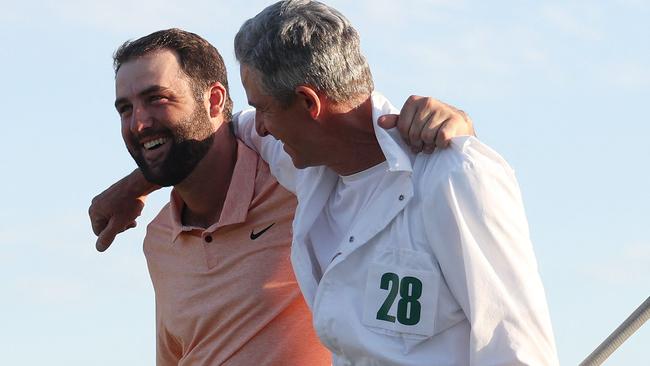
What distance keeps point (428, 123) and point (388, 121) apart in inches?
5.6

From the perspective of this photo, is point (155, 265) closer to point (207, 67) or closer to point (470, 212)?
point (207, 67)

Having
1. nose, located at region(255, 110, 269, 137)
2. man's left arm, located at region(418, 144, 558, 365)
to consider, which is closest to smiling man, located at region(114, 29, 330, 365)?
nose, located at region(255, 110, 269, 137)

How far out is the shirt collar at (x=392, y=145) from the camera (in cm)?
440

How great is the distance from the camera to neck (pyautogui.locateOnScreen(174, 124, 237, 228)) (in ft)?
18.7


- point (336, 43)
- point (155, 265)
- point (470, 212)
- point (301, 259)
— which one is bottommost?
point (155, 265)

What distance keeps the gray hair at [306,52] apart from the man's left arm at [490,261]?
0.54 m

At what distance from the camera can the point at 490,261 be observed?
4.16 m

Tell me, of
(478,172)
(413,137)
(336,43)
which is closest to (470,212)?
(478,172)

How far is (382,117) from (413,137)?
0.14 metres

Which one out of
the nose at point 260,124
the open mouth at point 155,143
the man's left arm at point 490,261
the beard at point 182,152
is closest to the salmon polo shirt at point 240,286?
the beard at point 182,152

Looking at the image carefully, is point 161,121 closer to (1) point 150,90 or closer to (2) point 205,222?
(1) point 150,90

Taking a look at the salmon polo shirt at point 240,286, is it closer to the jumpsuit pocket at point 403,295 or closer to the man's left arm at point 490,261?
the jumpsuit pocket at point 403,295

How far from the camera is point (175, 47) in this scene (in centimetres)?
592

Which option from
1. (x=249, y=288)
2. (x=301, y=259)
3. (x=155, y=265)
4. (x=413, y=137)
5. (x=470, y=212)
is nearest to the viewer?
(x=470, y=212)
